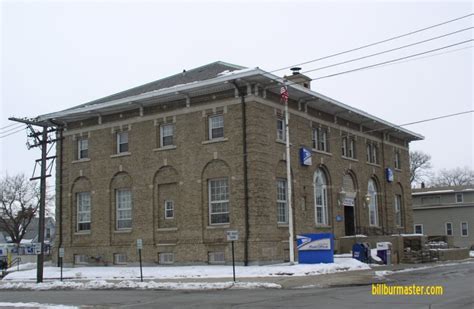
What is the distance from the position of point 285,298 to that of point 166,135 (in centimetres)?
1865

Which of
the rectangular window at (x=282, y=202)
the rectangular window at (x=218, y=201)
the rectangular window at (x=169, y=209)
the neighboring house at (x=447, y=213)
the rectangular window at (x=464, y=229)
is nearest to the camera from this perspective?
the rectangular window at (x=218, y=201)

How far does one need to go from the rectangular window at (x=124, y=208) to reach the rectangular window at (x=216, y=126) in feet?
22.8

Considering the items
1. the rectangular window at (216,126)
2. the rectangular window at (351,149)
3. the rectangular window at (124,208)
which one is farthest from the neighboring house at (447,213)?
the rectangular window at (124,208)

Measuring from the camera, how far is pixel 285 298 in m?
17.2

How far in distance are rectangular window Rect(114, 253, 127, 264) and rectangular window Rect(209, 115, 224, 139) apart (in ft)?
30.0

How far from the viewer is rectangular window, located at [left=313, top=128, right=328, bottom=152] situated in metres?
36.4

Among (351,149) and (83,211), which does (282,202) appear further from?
(83,211)

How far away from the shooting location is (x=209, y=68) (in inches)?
1399

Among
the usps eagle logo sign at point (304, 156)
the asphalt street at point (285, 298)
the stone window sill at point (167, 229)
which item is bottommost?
the asphalt street at point (285, 298)

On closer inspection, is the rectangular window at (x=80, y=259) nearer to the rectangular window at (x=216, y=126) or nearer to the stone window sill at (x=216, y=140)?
the stone window sill at (x=216, y=140)

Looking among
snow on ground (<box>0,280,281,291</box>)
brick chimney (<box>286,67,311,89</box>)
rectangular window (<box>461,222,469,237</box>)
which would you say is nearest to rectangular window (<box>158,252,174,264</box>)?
snow on ground (<box>0,280,281,291</box>)

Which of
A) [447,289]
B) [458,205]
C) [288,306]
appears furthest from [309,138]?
[458,205]

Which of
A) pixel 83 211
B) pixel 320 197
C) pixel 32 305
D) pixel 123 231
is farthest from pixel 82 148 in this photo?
pixel 32 305

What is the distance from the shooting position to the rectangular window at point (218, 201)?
31.4 meters
